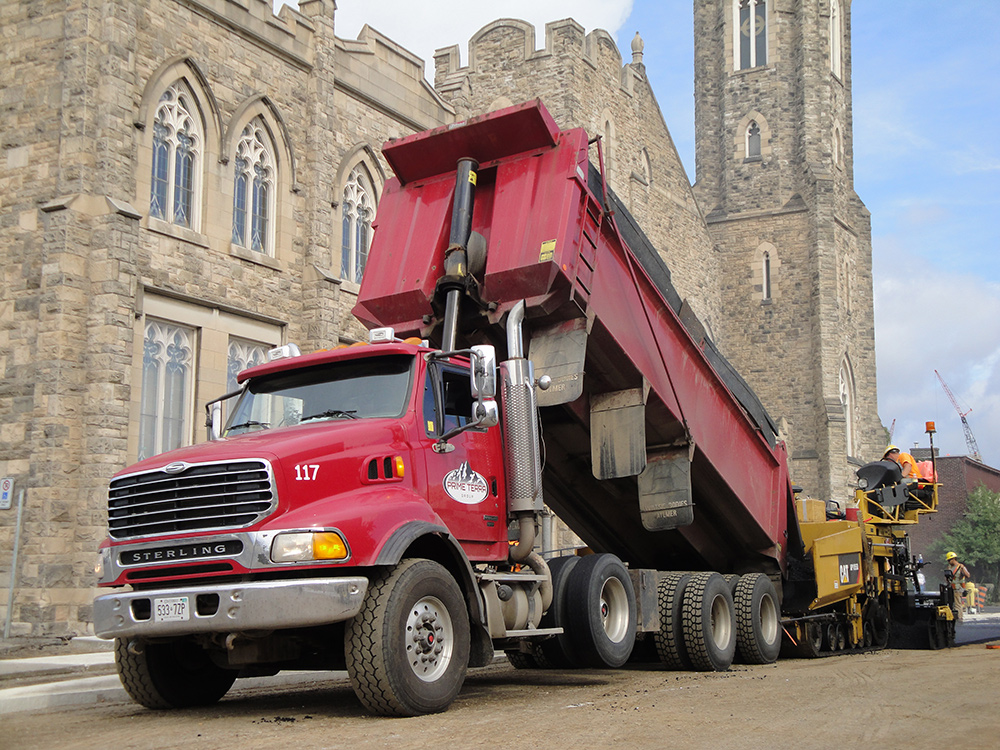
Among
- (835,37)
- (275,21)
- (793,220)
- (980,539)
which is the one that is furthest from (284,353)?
(980,539)

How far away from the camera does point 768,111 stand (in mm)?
44438

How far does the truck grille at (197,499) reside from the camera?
668 centimetres

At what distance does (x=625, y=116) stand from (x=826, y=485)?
16954 millimetres

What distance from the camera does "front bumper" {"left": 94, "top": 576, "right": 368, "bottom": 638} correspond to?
6469mm

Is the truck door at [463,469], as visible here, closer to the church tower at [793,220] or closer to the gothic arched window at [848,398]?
the church tower at [793,220]

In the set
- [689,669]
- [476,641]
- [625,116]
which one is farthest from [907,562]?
[625,116]

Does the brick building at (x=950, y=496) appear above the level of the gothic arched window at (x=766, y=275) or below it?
below

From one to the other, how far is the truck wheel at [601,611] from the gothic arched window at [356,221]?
474 inches

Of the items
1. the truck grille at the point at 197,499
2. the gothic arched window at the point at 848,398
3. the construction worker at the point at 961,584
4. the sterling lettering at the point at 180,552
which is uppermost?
the gothic arched window at the point at 848,398

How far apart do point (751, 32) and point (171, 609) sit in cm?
4341

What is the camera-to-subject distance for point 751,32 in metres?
45.3

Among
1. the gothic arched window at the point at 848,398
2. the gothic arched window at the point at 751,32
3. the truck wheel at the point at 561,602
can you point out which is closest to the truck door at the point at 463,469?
the truck wheel at the point at 561,602

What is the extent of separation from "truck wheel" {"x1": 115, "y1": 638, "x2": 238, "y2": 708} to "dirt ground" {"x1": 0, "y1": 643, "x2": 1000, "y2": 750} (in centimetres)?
17

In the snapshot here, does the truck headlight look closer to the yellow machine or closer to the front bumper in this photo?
the front bumper
